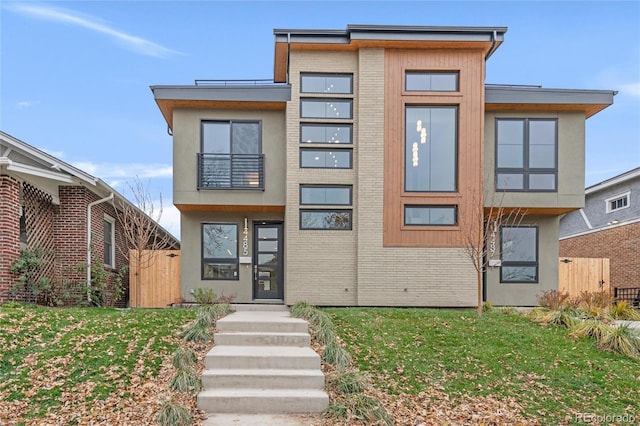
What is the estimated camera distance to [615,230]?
15594 millimetres

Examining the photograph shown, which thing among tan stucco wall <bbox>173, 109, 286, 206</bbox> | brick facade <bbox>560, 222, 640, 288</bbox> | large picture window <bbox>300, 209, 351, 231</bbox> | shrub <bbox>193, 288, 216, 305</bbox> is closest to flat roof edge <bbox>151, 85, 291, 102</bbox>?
tan stucco wall <bbox>173, 109, 286, 206</bbox>

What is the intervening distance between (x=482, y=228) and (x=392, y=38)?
5.11m

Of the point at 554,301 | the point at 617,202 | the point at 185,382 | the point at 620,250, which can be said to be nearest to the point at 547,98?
the point at 554,301

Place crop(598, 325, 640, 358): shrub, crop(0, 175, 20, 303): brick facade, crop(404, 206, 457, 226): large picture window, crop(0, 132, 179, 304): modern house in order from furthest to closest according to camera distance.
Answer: crop(404, 206, 457, 226): large picture window, crop(0, 132, 179, 304): modern house, crop(0, 175, 20, 303): brick facade, crop(598, 325, 640, 358): shrub

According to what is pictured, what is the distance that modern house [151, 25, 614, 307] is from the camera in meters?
10.2

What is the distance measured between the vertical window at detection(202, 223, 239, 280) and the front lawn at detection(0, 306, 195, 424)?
3.64m

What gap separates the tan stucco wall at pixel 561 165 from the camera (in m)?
10.8

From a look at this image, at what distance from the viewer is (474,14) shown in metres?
11.6

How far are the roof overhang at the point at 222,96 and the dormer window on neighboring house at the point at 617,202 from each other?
13.7 meters

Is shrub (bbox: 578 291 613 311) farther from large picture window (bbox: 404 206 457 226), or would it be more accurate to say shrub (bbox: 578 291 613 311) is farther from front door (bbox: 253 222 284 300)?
front door (bbox: 253 222 284 300)

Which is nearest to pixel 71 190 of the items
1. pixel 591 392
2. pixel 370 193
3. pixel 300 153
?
pixel 300 153

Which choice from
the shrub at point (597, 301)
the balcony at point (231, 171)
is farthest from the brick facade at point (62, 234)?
the shrub at point (597, 301)

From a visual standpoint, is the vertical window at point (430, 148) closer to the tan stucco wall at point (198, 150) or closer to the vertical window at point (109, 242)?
the tan stucco wall at point (198, 150)

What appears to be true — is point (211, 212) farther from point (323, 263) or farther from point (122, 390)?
point (122, 390)
